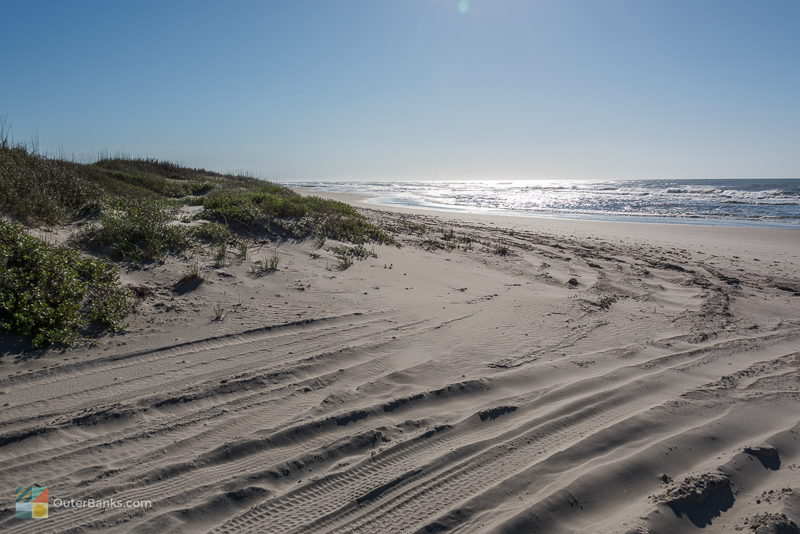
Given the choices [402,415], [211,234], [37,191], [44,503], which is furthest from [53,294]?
[37,191]

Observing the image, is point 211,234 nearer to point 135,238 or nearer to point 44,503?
point 135,238

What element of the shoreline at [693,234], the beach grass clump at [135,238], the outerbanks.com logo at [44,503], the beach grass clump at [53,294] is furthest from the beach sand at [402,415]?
the shoreline at [693,234]

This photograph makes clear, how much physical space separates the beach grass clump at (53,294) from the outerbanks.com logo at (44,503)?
1.61 metres

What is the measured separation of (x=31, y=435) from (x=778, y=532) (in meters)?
4.13

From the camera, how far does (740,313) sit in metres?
5.92

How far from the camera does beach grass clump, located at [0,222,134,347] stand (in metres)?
3.61

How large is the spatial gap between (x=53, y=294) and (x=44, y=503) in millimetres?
2242

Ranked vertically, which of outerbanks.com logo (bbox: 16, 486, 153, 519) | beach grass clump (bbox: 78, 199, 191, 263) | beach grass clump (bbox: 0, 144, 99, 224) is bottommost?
outerbanks.com logo (bbox: 16, 486, 153, 519)

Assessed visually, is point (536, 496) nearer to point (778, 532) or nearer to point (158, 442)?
point (778, 532)

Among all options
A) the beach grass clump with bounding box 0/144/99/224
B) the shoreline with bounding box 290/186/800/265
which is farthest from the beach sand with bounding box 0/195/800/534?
the shoreline with bounding box 290/186/800/265

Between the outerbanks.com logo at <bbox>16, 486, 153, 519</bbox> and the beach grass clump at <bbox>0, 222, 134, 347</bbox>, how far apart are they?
5.28 ft

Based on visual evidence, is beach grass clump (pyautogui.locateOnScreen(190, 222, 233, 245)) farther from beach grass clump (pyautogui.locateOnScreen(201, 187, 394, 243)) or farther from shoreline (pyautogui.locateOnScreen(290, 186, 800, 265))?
shoreline (pyautogui.locateOnScreen(290, 186, 800, 265))

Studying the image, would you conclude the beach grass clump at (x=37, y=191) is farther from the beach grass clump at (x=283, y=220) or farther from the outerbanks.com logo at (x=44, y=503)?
the outerbanks.com logo at (x=44, y=503)

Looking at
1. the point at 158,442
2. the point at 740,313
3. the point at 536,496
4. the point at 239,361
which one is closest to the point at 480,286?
the point at 740,313
